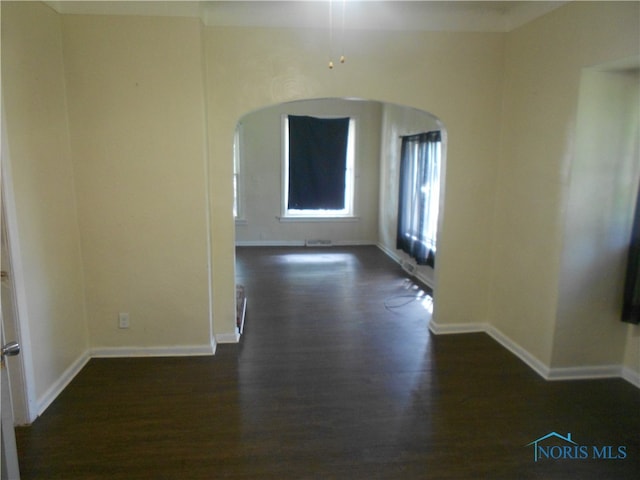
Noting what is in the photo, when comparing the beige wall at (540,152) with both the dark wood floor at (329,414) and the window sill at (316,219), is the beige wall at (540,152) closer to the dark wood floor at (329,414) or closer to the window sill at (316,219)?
the dark wood floor at (329,414)

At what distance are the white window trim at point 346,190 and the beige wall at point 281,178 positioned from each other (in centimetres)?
5

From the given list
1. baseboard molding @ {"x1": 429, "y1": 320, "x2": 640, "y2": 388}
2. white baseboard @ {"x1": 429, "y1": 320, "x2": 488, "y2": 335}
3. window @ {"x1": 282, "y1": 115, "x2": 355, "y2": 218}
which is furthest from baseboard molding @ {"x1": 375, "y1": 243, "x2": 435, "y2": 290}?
baseboard molding @ {"x1": 429, "y1": 320, "x2": 640, "y2": 388}

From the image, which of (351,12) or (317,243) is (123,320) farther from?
(317,243)

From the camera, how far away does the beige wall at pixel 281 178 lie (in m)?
7.60

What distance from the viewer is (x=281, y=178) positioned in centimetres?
775

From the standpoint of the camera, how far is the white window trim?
766 cm

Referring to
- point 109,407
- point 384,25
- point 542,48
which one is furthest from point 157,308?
point 542,48

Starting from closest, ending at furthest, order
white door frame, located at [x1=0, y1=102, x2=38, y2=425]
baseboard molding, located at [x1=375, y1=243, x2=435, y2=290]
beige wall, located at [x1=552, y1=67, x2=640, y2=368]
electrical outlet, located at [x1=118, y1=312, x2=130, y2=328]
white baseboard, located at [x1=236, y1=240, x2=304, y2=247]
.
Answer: white door frame, located at [x1=0, y1=102, x2=38, y2=425], beige wall, located at [x1=552, y1=67, x2=640, y2=368], electrical outlet, located at [x1=118, y1=312, x2=130, y2=328], baseboard molding, located at [x1=375, y1=243, x2=435, y2=290], white baseboard, located at [x1=236, y1=240, x2=304, y2=247]

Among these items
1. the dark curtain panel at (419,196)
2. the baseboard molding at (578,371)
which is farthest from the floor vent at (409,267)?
the baseboard molding at (578,371)

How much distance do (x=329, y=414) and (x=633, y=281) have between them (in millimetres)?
2200

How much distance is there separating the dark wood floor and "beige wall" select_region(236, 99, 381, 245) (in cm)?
407

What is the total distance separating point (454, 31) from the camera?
343cm

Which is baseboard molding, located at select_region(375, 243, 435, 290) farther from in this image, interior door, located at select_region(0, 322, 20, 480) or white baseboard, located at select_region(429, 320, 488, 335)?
interior door, located at select_region(0, 322, 20, 480)

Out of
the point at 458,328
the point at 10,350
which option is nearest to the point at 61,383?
the point at 10,350
